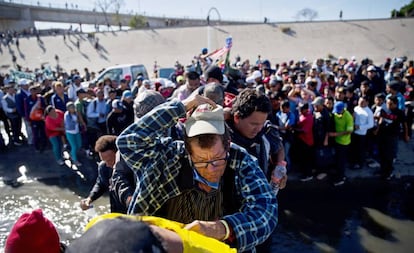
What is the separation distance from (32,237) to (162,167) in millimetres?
669

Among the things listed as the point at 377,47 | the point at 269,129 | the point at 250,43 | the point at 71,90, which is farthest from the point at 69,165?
the point at 377,47

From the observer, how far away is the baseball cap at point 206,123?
1515 mm

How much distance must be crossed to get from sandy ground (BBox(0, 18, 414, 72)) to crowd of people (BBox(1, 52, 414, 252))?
80.4 feet

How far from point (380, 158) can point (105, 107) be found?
5888 millimetres

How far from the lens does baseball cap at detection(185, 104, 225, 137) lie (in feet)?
4.97

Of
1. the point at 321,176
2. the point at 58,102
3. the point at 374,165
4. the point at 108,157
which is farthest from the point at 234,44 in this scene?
the point at 108,157

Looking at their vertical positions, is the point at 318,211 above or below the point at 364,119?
below

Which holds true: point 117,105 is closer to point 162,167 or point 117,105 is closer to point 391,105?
point 162,167

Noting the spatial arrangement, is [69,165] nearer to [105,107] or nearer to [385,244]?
[105,107]

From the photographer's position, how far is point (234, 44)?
3497 cm

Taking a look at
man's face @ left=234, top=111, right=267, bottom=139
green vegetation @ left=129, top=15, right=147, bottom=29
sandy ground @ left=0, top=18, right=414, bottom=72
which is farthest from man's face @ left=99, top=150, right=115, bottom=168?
green vegetation @ left=129, top=15, right=147, bottom=29

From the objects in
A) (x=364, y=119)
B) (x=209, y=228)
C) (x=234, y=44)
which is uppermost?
(x=234, y=44)

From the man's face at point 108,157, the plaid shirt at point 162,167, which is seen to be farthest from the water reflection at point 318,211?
the plaid shirt at point 162,167

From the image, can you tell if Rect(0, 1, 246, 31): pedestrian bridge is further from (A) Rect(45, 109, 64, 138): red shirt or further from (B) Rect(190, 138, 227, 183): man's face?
(B) Rect(190, 138, 227, 183): man's face
